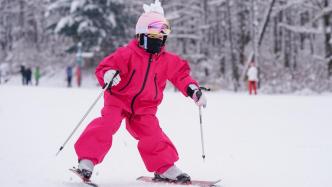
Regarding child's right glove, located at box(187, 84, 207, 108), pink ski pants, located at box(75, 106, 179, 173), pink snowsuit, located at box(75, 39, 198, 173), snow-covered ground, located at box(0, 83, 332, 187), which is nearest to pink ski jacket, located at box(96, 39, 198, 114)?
pink snowsuit, located at box(75, 39, 198, 173)

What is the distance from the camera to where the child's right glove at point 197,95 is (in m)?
4.94

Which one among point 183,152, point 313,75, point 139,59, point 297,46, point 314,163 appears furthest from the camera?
point 297,46

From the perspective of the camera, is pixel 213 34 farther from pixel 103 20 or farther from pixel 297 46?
pixel 103 20

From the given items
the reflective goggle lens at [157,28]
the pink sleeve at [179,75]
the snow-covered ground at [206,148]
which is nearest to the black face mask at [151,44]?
the reflective goggle lens at [157,28]

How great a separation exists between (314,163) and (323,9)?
2457cm

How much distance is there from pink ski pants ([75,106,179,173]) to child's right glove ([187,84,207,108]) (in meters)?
0.47

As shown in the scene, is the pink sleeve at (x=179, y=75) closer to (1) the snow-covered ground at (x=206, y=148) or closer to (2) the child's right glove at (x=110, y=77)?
(2) the child's right glove at (x=110, y=77)

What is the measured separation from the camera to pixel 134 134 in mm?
5027

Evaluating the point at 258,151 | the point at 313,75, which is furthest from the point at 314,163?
the point at 313,75

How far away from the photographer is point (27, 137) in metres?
7.90

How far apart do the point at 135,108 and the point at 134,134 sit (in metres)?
0.33

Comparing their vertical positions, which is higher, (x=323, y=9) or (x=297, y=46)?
(x=323, y=9)

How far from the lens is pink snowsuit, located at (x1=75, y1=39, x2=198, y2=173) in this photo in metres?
4.63

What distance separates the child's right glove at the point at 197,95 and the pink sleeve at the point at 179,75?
6 cm
